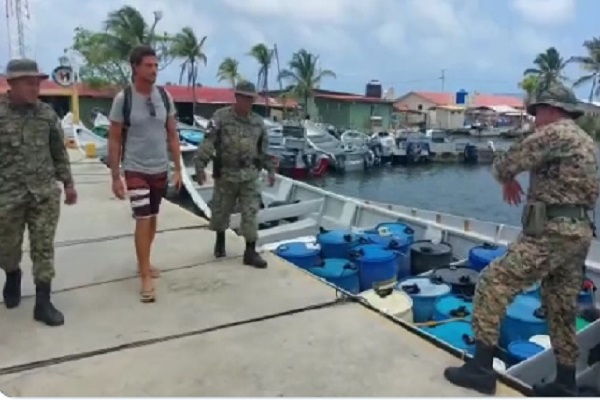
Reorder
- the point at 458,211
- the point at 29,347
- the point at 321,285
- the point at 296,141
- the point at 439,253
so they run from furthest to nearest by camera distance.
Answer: the point at 296,141, the point at 458,211, the point at 439,253, the point at 321,285, the point at 29,347

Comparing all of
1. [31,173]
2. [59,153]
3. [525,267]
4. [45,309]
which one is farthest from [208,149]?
[525,267]

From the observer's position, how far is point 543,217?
8.53ft

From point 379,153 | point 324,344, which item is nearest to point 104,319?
point 324,344

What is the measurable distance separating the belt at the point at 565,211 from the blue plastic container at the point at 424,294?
1740 millimetres

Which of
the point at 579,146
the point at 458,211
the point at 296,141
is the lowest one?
the point at 458,211

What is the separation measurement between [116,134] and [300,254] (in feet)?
7.25

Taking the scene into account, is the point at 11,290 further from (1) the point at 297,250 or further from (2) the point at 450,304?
(2) the point at 450,304

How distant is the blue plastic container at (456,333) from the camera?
11.6 ft

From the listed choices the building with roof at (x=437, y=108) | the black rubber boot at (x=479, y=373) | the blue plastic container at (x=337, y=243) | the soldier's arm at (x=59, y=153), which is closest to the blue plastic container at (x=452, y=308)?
the black rubber boot at (x=479, y=373)

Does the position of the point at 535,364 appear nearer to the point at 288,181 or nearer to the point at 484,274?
the point at 484,274

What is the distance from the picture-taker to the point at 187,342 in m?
3.08

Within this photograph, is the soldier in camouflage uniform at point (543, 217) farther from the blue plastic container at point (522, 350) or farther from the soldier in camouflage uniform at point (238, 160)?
the soldier in camouflage uniform at point (238, 160)

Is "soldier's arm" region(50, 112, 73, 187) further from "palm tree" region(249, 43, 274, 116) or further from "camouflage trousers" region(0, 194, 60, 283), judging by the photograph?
"palm tree" region(249, 43, 274, 116)

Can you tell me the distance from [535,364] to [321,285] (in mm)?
1424
